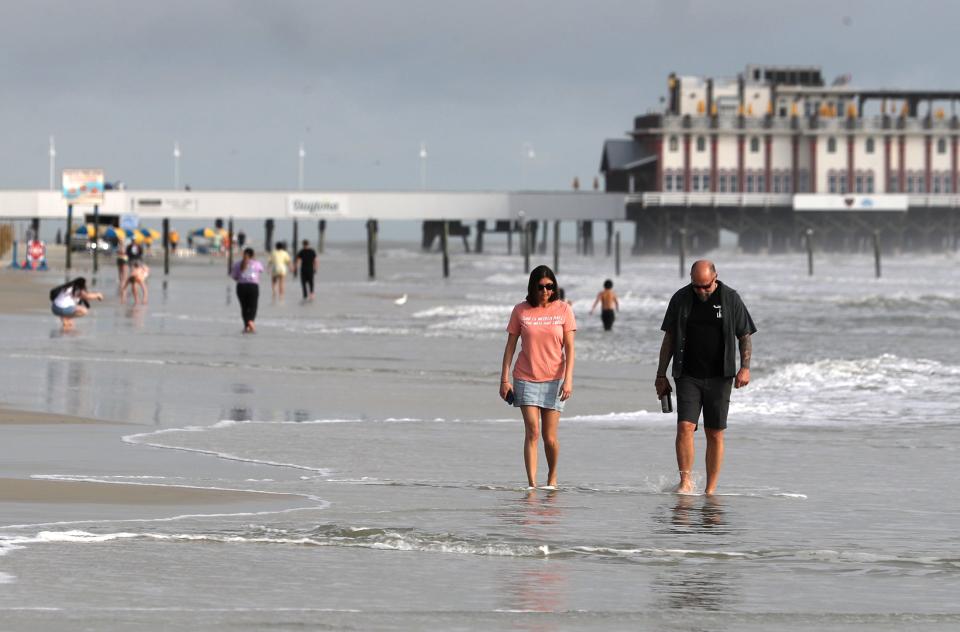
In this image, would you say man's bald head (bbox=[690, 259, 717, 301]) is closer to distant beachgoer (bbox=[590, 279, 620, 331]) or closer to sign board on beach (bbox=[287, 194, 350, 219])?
distant beachgoer (bbox=[590, 279, 620, 331])

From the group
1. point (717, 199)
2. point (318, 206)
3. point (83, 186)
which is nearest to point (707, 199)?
point (717, 199)

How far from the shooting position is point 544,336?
11227 millimetres

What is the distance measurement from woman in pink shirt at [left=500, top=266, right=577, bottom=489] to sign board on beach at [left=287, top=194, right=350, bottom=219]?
10678cm

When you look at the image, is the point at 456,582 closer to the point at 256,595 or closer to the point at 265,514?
the point at 256,595

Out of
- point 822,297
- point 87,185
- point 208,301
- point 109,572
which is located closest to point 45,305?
point 208,301

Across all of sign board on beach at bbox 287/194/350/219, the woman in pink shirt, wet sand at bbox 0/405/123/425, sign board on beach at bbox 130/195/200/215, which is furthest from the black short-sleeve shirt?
sign board on beach at bbox 130/195/200/215

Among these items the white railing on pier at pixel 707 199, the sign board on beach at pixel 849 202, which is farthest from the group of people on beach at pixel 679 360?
the sign board on beach at pixel 849 202

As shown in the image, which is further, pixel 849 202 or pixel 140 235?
pixel 849 202

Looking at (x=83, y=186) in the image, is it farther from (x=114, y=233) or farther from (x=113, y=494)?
(x=113, y=494)

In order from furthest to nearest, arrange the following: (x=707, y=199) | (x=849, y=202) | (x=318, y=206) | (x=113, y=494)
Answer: (x=318, y=206) < (x=849, y=202) < (x=707, y=199) < (x=113, y=494)

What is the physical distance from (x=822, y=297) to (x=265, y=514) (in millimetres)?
44295

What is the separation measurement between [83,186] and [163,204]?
1466 inches

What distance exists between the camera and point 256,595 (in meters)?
7.56

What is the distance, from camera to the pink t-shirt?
11219 millimetres
